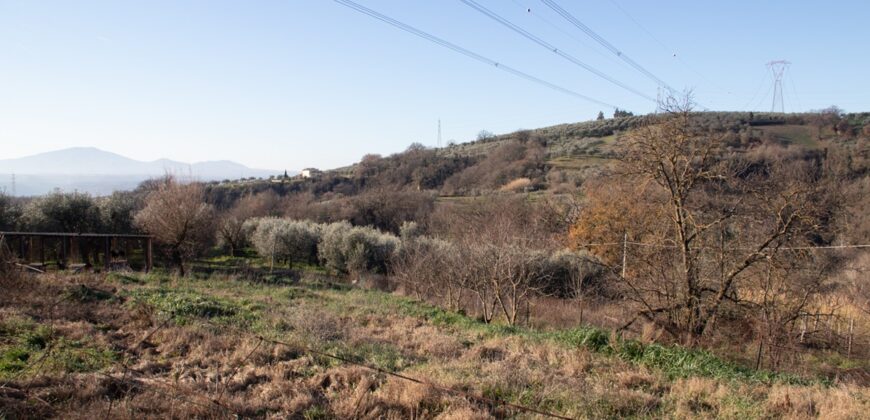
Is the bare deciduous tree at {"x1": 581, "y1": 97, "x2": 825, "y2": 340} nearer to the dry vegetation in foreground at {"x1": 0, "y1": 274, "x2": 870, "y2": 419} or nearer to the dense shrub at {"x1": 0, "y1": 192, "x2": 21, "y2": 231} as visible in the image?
the dry vegetation in foreground at {"x1": 0, "y1": 274, "x2": 870, "y2": 419}

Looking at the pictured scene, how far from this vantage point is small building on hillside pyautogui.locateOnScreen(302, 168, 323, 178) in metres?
80.8

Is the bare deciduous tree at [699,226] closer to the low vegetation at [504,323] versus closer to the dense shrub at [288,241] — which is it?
the low vegetation at [504,323]

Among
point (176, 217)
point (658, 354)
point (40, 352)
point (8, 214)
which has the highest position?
point (8, 214)

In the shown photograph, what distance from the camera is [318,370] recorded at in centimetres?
757

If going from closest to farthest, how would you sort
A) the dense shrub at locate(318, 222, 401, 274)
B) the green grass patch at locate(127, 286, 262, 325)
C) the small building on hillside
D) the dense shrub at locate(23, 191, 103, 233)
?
the green grass patch at locate(127, 286, 262, 325), the dense shrub at locate(23, 191, 103, 233), the dense shrub at locate(318, 222, 401, 274), the small building on hillside

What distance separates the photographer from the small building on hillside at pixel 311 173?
80.8 metres

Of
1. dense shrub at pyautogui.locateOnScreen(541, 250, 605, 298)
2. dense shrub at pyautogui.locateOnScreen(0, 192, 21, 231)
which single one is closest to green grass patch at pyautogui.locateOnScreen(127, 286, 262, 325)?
dense shrub at pyautogui.locateOnScreen(541, 250, 605, 298)

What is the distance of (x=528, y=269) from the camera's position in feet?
57.7

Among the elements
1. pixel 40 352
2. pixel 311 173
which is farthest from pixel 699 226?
pixel 311 173

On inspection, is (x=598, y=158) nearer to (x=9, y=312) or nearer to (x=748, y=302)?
(x=748, y=302)

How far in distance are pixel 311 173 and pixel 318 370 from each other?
79639 mm

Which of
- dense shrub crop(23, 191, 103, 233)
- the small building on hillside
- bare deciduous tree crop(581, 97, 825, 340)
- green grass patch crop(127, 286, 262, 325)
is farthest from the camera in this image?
the small building on hillside

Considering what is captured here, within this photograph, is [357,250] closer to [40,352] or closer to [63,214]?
[63,214]

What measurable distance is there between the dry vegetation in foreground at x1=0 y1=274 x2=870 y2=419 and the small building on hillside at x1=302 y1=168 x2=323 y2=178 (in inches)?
2706
